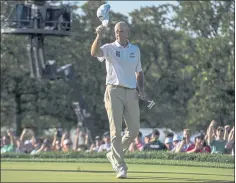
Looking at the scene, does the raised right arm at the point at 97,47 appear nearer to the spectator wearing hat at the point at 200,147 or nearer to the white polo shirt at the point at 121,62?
the white polo shirt at the point at 121,62

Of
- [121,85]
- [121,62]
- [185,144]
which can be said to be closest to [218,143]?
[185,144]

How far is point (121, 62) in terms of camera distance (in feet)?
33.4

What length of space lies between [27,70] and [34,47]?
848 inches

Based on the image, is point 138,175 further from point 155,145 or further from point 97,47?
point 155,145

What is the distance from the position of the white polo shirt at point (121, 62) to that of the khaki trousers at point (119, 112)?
115 mm

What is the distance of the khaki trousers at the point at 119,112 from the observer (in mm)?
10406

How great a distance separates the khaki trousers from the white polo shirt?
12cm

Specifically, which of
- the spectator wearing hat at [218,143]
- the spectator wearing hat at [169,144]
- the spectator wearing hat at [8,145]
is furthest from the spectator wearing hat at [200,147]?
the spectator wearing hat at [8,145]

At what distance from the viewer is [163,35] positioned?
61156 mm

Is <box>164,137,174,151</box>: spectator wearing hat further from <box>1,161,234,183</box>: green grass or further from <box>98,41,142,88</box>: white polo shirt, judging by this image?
<box>98,41,142,88</box>: white polo shirt

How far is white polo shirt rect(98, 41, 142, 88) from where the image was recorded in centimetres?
1016

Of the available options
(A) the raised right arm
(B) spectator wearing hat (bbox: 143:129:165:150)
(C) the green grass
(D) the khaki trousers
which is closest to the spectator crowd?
(B) spectator wearing hat (bbox: 143:129:165:150)

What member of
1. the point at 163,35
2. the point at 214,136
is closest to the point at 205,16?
the point at 163,35

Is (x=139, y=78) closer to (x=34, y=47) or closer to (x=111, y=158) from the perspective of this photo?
(x=111, y=158)
